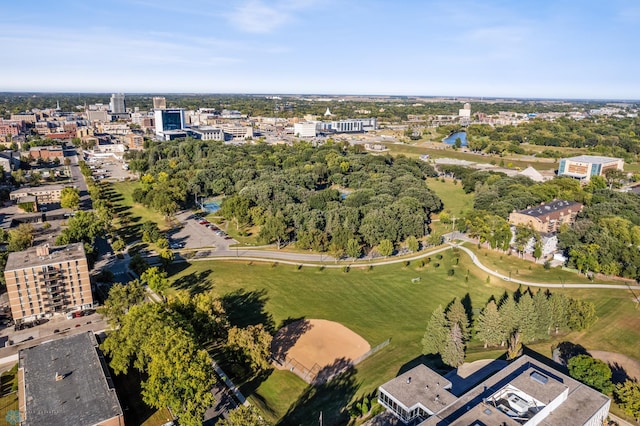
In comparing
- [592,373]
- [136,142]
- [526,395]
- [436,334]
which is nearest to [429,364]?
[436,334]

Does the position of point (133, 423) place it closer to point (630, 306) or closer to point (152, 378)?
point (152, 378)

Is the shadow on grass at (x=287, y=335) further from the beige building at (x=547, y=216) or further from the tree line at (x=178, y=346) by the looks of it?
the beige building at (x=547, y=216)

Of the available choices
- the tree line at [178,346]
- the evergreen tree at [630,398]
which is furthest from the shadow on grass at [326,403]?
the evergreen tree at [630,398]

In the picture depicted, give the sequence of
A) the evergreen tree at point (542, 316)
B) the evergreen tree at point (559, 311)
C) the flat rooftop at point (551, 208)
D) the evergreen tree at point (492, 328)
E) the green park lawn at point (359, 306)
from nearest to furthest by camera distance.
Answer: the green park lawn at point (359, 306) < the evergreen tree at point (492, 328) < the evergreen tree at point (542, 316) < the evergreen tree at point (559, 311) < the flat rooftop at point (551, 208)

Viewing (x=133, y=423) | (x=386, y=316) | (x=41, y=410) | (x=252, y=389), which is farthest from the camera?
(x=386, y=316)

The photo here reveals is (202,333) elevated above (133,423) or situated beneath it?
elevated above

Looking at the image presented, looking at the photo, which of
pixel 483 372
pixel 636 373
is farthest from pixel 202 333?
pixel 636 373

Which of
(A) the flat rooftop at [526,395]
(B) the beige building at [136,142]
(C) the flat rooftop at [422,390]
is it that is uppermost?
(B) the beige building at [136,142]
